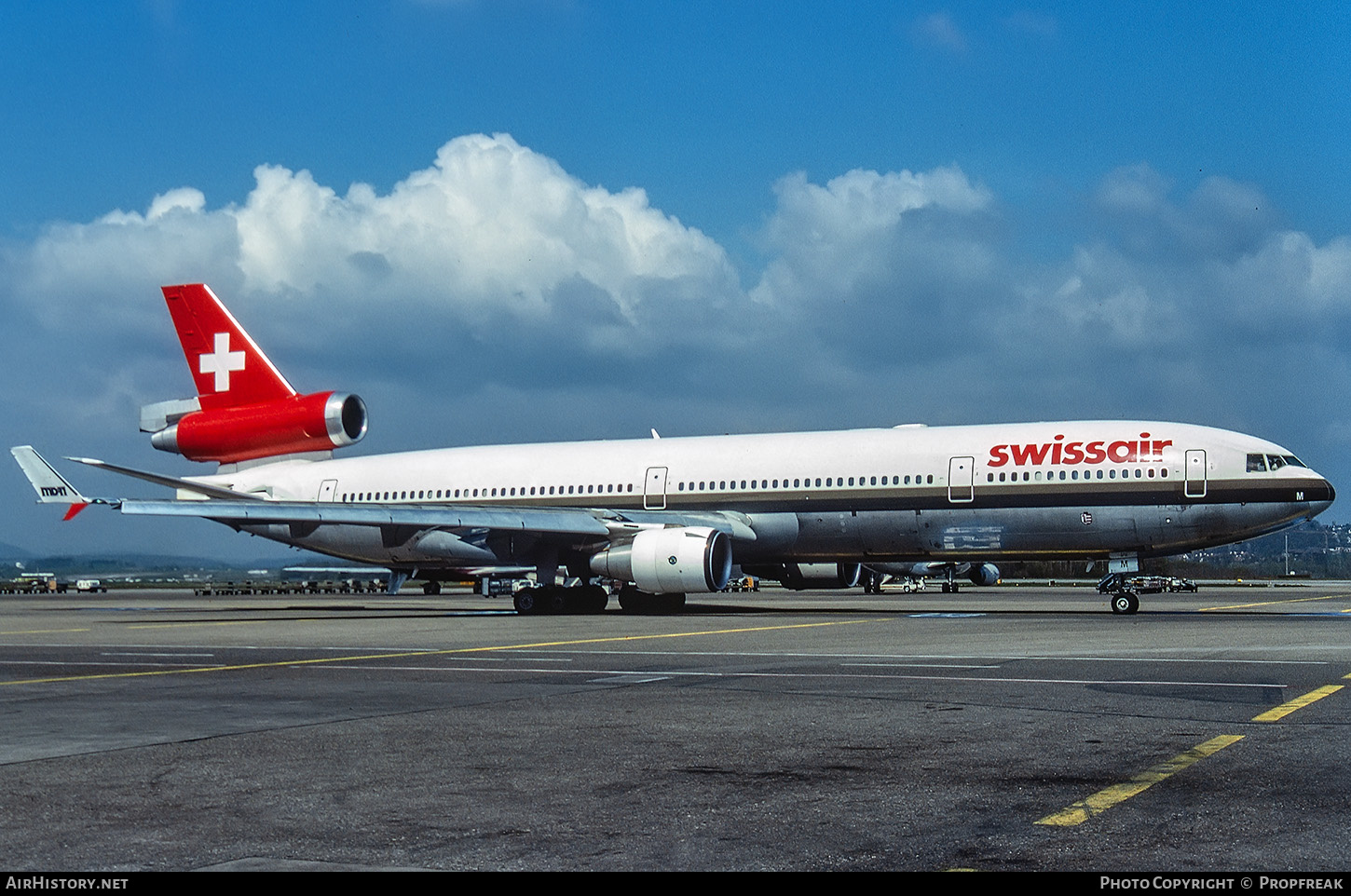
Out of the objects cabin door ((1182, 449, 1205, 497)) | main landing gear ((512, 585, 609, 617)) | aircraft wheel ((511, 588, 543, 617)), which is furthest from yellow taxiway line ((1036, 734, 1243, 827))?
aircraft wheel ((511, 588, 543, 617))

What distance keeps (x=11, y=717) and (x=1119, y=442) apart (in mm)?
24200

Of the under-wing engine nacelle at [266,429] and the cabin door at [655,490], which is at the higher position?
the under-wing engine nacelle at [266,429]

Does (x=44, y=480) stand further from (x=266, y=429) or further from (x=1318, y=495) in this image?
(x=1318, y=495)

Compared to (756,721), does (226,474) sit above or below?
above

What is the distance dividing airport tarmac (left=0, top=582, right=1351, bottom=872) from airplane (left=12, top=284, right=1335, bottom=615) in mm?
11276

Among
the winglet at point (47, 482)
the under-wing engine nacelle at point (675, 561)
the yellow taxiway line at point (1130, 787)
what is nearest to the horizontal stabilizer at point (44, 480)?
the winglet at point (47, 482)

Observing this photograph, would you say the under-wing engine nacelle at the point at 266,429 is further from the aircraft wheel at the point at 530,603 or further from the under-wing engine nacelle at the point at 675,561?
the under-wing engine nacelle at the point at 675,561

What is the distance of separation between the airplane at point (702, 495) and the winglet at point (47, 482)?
0.07 metres

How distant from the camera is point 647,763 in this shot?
855cm

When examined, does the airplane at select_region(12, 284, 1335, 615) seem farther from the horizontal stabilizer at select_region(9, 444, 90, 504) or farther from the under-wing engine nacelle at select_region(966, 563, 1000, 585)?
the under-wing engine nacelle at select_region(966, 563, 1000, 585)

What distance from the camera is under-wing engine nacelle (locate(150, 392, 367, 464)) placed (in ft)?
127

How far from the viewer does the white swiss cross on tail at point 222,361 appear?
127ft

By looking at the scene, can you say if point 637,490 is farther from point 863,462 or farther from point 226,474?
point 226,474
